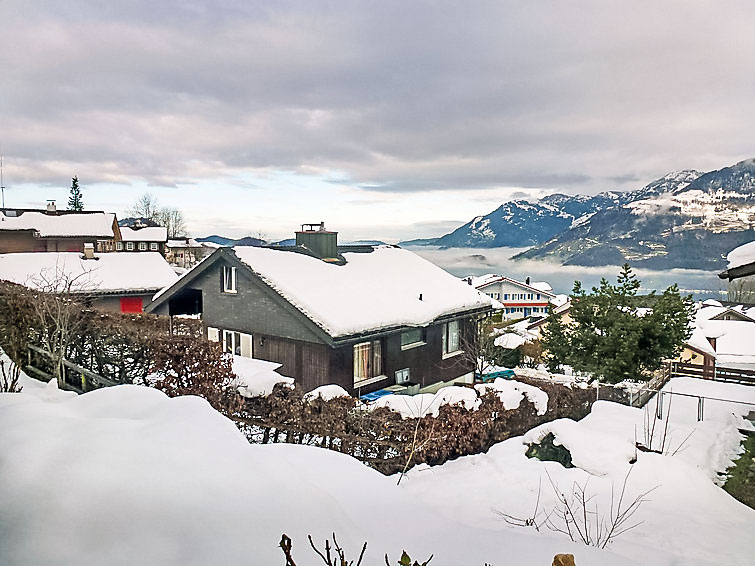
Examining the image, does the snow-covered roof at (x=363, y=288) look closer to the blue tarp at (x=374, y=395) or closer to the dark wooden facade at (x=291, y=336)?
the dark wooden facade at (x=291, y=336)

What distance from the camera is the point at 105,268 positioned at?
11.3 m

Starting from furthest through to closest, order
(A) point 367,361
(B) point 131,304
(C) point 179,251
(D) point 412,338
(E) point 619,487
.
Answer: (C) point 179,251, (B) point 131,304, (D) point 412,338, (A) point 367,361, (E) point 619,487

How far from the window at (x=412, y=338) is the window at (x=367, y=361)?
494mm

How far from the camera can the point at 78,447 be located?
1.73m

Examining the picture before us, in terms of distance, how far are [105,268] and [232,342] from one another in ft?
19.0

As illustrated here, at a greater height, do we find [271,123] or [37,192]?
[271,123]

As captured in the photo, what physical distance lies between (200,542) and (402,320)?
5451mm

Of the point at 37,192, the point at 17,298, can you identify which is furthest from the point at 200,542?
the point at 17,298

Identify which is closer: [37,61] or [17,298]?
[37,61]

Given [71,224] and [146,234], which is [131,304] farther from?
[146,234]

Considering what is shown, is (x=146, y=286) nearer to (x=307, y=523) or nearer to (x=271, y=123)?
(x=271, y=123)

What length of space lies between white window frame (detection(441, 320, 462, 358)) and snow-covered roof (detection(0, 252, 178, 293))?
547cm

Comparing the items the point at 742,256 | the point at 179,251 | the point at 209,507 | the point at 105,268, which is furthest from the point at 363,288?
the point at 179,251

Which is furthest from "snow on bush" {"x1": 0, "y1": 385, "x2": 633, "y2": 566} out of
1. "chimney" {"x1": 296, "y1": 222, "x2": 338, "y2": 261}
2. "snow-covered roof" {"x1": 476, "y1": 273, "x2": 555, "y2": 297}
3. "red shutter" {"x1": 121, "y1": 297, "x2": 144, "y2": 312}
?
"snow-covered roof" {"x1": 476, "y1": 273, "x2": 555, "y2": 297}
